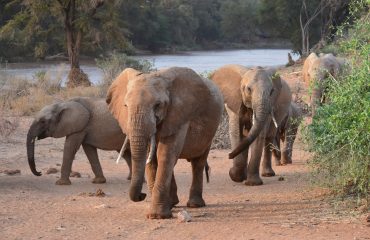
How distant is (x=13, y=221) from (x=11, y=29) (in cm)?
1994

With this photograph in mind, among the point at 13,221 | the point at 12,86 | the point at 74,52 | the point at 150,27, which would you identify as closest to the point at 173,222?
the point at 13,221

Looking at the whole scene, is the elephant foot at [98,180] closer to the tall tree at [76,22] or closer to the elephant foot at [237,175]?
the elephant foot at [237,175]

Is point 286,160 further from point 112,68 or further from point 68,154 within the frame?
point 112,68

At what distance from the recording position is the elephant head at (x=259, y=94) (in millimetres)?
9516

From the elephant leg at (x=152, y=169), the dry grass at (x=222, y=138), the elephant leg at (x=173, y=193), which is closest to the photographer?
the elephant leg at (x=152, y=169)

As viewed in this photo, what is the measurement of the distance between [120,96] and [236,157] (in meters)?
2.74

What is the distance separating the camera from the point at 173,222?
7922mm

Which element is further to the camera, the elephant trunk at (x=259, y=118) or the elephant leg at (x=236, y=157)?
the elephant leg at (x=236, y=157)

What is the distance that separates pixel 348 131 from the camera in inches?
303

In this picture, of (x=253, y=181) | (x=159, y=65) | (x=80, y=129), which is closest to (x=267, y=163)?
(x=253, y=181)

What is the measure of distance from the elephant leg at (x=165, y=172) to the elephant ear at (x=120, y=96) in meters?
0.46

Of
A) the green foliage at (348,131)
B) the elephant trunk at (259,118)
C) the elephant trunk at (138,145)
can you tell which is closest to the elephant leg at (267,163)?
the elephant trunk at (259,118)

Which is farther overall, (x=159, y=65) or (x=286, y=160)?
(x=159, y=65)

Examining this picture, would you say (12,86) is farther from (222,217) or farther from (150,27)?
(150,27)
